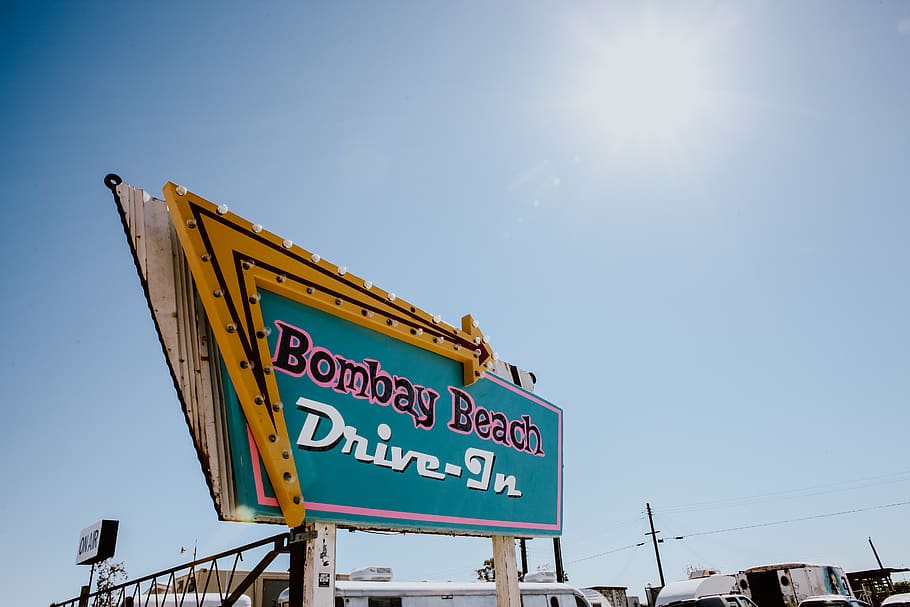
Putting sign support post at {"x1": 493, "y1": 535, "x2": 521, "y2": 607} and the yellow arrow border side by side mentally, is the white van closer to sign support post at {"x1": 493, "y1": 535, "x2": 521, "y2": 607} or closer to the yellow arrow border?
sign support post at {"x1": 493, "y1": 535, "x2": 521, "y2": 607}

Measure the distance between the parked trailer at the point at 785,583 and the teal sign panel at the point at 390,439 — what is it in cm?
1763

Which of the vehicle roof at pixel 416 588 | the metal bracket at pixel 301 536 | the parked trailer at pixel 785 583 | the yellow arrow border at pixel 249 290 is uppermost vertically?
the yellow arrow border at pixel 249 290

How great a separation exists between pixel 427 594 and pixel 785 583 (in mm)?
14762

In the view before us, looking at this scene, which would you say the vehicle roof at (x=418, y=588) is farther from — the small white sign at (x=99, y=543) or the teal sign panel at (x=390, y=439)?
the teal sign panel at (x=390, y=439)

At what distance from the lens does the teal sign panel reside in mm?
5055

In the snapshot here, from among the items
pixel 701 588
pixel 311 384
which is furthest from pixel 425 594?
pixel 701 588

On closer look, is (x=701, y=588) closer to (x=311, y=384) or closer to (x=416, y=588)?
(x=416, y=588)

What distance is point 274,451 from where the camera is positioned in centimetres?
474

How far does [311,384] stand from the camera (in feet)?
17.4

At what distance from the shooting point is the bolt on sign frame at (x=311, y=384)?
15.0 feet

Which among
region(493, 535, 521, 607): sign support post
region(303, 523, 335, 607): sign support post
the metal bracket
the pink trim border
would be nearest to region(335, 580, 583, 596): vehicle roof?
the pink trim border

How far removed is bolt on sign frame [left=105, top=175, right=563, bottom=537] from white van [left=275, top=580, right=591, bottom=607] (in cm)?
663

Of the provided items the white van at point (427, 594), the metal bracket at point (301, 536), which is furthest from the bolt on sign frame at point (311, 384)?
the white van at point (427, 594)

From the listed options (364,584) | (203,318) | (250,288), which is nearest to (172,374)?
(203,318)
